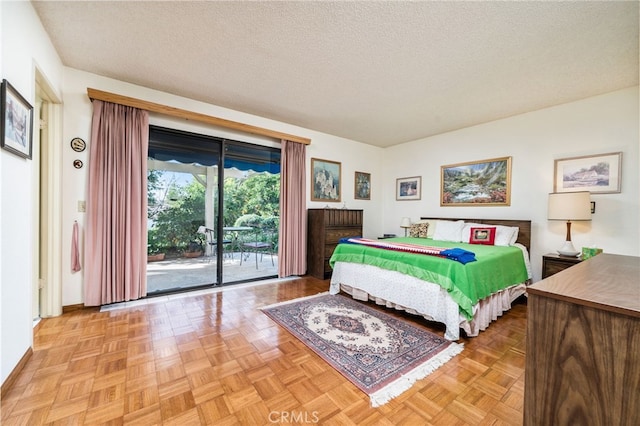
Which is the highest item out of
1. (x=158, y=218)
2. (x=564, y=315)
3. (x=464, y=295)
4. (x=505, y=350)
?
(x=158, y=218)

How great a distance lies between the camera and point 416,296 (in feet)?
8.40

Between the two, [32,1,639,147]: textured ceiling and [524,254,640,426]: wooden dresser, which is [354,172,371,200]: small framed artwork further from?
[524,254,640,426]: wooden dresser

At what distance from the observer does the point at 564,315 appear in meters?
0.99

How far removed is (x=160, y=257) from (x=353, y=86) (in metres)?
3.30

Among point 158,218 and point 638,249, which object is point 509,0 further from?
point 158,218

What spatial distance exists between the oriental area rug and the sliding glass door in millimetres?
1450

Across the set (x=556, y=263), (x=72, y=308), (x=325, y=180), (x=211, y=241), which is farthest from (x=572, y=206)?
(x=72, y=308)

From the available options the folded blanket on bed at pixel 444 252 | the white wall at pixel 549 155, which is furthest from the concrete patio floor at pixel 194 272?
the white wall at pixel 549 155

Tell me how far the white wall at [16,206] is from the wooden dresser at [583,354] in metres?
2.80

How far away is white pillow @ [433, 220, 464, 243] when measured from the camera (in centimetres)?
387

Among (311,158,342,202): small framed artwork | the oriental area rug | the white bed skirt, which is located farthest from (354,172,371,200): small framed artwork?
the oriental area rug

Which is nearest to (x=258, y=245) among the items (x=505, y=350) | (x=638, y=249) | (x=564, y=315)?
(x=505, y=350)

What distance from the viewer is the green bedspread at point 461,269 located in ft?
7.36

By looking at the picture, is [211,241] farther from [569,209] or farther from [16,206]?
[569,209]
